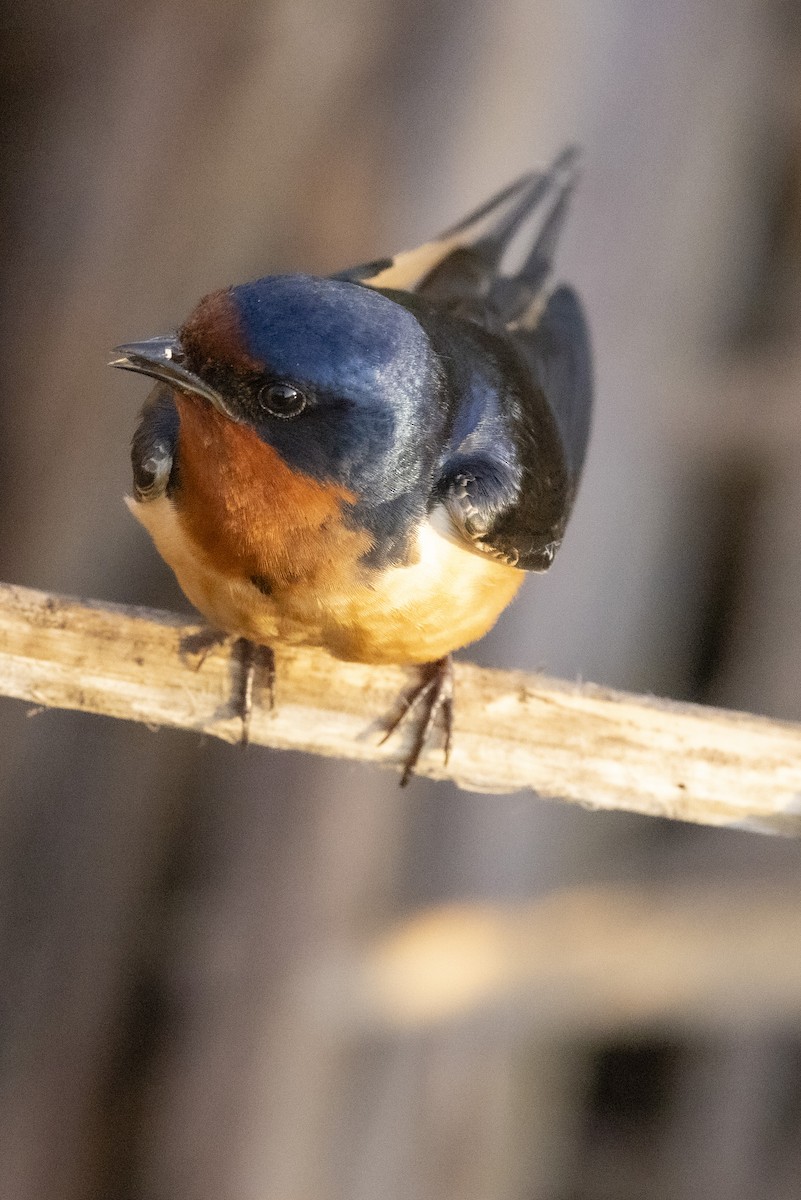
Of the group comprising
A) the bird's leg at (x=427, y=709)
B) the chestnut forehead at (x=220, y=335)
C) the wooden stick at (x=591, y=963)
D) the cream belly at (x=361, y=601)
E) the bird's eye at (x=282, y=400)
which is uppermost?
the chestnut forehead at (x=220, y=335)

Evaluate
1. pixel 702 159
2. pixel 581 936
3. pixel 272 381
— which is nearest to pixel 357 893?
pixel 581 936

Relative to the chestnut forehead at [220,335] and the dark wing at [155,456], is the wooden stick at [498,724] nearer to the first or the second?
the dark wing at [155,456]

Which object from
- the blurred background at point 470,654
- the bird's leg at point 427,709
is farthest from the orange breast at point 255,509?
the blurred background at point 470,654

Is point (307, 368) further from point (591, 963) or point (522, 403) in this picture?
point (591, 963)

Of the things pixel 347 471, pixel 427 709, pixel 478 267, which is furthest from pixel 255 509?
pixel 478 267

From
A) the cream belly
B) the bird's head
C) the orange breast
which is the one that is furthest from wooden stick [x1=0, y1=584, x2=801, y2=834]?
the bird's head

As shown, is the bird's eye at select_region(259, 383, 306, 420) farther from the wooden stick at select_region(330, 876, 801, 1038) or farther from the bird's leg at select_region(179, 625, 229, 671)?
the wooden stick at select_region(330, 876, 801, 1038)
